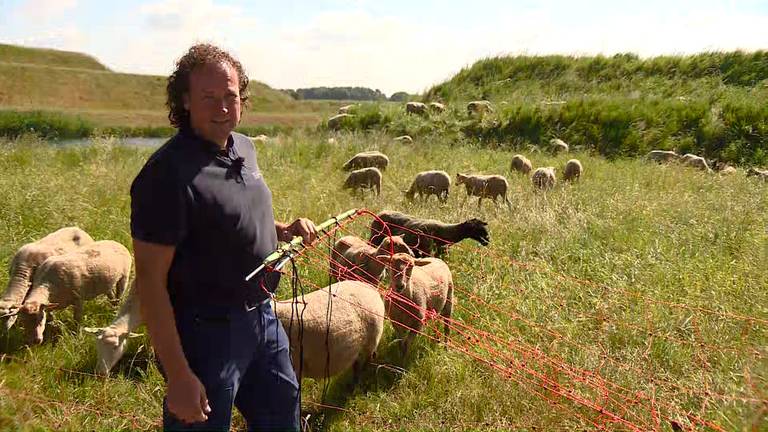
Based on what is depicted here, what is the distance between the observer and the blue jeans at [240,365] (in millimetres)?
1995

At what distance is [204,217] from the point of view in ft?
6.18

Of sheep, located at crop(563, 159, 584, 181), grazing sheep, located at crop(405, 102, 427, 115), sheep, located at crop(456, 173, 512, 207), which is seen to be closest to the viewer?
sheep, located at crop(456, 173, 512, 207)

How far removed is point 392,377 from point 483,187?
585 cm

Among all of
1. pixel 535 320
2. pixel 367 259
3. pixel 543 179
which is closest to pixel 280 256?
pixel 367 259

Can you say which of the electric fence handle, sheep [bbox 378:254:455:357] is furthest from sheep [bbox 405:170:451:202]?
the electric fence handle

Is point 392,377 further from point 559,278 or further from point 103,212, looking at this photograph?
point 103,212

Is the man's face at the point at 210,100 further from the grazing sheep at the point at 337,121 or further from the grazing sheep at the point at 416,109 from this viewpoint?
the grazing sheep at the point at 337,121

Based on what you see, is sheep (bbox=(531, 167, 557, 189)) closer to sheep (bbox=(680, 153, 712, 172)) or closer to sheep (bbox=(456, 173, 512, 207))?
sheep (bbox=(456, 173, 512, 207))

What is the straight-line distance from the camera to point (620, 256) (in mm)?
6254

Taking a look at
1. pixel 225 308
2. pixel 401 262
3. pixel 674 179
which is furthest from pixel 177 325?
pixel 674 179

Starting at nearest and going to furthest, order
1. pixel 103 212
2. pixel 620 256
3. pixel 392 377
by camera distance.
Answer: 1. pixel 392 377
2. pixel 620 256
3. pixel 103 212

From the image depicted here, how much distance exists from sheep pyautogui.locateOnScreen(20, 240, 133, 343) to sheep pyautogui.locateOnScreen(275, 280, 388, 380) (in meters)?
2.40

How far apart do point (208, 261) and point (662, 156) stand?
1468 centimetres

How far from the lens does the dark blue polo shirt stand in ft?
5.82
